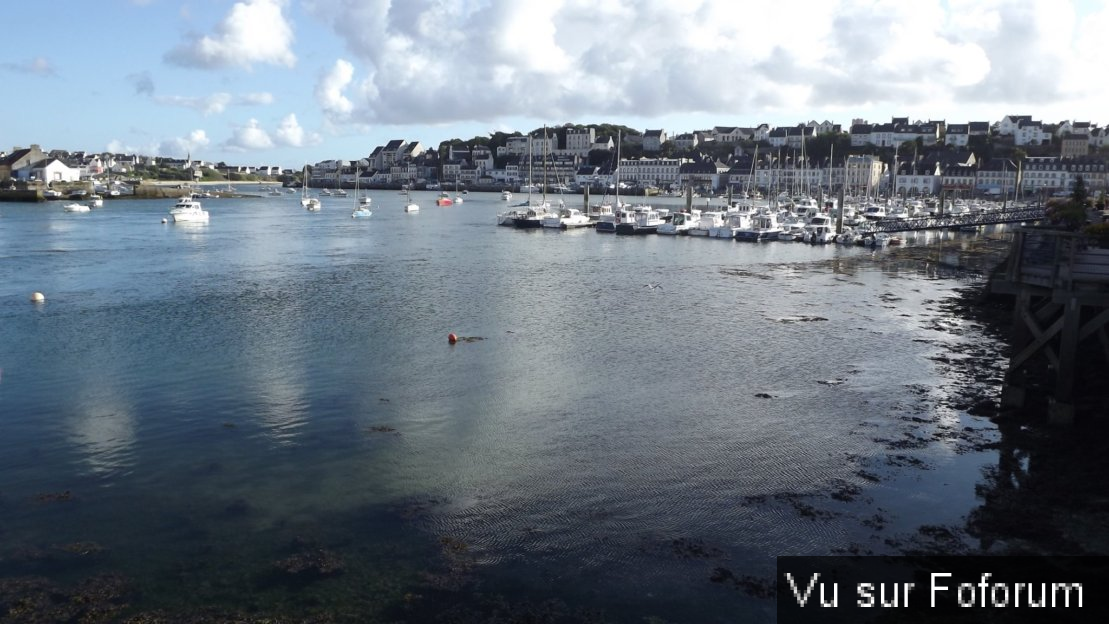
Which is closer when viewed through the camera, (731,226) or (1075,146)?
(731,226)

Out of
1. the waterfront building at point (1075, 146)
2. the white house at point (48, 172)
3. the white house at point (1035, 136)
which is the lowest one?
the white house at point (48, 172)

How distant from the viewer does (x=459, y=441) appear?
18.1 metres

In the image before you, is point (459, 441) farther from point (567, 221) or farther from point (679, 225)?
point (567, 221)

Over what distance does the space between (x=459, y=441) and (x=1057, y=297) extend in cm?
1345

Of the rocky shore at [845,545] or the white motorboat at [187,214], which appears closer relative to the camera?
the rocky shore at [845,545]

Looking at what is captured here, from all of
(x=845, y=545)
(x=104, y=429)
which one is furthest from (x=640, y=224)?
(x=845, y=545)

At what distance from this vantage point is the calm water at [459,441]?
12.4m

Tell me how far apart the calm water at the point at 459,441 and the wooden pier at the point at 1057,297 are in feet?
6.68

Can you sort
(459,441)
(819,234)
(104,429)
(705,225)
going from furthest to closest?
(705,225)
(819,234)
(104,429)
(459,441)

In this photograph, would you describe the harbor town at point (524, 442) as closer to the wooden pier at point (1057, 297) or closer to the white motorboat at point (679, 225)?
the wooden pier at point (1057, 297)

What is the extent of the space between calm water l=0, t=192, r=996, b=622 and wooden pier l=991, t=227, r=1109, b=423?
204 centimetres

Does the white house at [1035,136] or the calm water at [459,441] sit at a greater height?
the white house at [1035,136]

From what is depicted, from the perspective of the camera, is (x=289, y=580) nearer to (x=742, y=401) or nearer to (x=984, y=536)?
(x=984, y=536)

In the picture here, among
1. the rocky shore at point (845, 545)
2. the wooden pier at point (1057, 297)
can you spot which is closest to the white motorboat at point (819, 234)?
the rocky shore at point (845, 545)
